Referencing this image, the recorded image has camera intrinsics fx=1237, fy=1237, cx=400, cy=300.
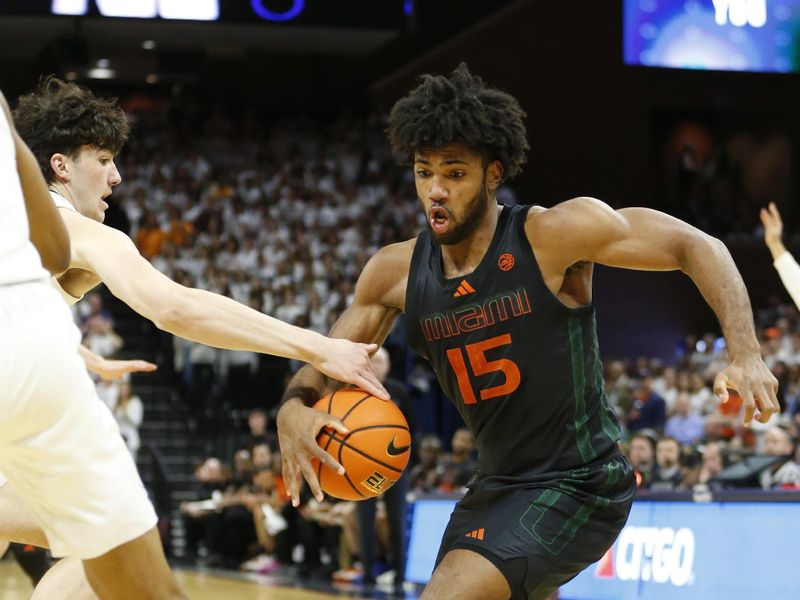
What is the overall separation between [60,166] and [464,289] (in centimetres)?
152

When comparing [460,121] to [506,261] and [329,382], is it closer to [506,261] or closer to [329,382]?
[506,261]

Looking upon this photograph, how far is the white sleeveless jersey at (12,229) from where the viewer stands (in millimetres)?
2857

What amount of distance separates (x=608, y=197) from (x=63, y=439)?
20.5m

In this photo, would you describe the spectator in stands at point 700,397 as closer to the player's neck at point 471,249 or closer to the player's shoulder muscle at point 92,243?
the player's neck at point 471,249

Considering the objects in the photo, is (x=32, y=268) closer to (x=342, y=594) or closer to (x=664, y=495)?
(x=664, y=495)

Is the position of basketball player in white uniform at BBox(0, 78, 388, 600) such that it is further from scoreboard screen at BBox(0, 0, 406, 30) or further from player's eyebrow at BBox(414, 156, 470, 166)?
scoreboard screen at BBox(0, 0, 406, 30)

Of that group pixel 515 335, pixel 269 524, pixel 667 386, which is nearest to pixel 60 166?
pixel 515 335

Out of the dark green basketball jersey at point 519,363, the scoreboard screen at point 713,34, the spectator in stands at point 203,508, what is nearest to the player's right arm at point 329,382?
the dark green basketball jersey at point 519,363

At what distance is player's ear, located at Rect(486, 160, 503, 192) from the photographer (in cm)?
433

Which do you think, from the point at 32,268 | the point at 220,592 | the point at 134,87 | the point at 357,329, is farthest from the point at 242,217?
the point at 32,268

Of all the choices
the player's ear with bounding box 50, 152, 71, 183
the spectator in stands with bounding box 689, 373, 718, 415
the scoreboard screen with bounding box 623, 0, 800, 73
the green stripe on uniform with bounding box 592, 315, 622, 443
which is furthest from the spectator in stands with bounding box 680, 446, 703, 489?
the scoreboard screen with bounding box 623, 0, 800, 73

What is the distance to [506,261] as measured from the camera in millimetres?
4172

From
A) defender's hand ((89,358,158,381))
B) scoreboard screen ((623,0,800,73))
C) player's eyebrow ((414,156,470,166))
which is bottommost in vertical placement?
defender's hand ((89,358,158,381))

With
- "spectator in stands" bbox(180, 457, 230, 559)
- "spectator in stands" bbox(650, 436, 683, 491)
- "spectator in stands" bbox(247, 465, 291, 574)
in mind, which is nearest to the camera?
"spectator in stands" bbox(650, 436, 683, 491)
